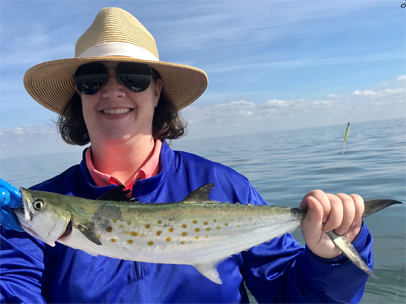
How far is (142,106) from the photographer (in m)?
2.86

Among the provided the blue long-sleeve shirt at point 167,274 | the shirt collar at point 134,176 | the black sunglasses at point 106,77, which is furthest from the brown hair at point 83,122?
the blue long-sleeve shirt at point 167,274

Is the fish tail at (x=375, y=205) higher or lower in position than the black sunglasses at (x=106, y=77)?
lower

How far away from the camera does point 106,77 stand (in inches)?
109

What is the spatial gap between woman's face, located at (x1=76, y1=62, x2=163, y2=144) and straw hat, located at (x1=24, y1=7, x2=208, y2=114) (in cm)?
24

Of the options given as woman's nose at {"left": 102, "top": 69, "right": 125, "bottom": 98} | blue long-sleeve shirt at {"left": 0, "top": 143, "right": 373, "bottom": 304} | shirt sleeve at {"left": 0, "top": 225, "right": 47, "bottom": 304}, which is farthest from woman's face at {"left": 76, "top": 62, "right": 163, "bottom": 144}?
shirt sleeve at {"left": 0, "top": 225, "right": 47, "bottom": 304}

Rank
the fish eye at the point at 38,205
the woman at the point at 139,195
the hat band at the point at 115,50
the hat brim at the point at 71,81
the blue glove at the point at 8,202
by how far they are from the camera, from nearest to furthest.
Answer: the blue glove at the point at 8,202 < the fish eye at the point at 38,205 < the woman at the point at 139,195 < the hat band at the point at 115,50 < the hat brim at the point at 71,81

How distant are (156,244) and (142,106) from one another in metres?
1.41

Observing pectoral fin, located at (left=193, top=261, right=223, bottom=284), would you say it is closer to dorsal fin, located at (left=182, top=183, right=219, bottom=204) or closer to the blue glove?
dorsal fin, located at (left=182, top=183, right=219, bottom=204)

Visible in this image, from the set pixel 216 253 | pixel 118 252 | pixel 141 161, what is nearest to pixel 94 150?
pixel 141 161

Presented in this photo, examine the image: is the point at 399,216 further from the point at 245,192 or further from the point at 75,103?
the point at 75,103

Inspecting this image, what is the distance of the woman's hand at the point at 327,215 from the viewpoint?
2.06 m

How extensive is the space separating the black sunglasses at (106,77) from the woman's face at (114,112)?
38 millimetres

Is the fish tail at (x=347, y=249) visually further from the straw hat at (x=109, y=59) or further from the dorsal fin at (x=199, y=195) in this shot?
the straw hat at (x=109, y=59)

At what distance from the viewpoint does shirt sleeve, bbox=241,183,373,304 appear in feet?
7.32
